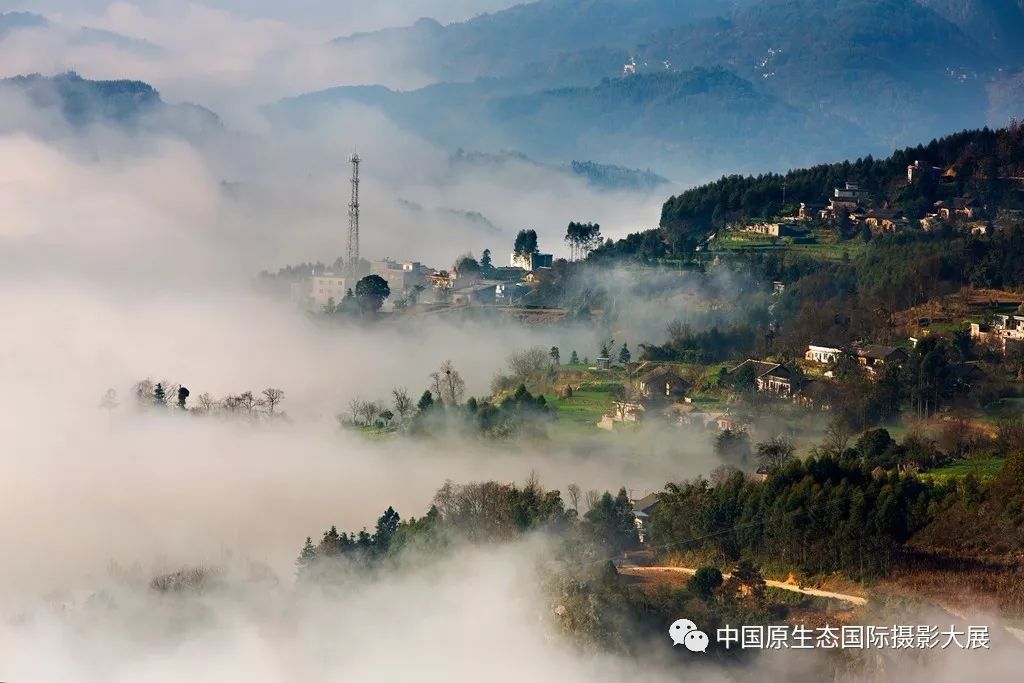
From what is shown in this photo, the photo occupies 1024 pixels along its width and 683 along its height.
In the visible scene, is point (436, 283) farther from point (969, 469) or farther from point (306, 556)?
point (969, 469)

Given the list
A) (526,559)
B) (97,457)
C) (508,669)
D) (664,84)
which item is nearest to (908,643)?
(508,669)

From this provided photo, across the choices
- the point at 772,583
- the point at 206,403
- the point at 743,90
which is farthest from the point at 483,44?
the point at 772,583

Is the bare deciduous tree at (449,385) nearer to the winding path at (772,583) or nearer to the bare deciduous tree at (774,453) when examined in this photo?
the bare deciduous tree at (774,453)

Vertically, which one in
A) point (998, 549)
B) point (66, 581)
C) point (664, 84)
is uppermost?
point (664, 84)

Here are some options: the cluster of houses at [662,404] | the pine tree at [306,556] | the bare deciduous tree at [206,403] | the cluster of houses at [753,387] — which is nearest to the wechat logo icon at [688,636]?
the pine tree at [306,556]

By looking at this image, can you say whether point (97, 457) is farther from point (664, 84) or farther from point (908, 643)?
point (664, 84)
